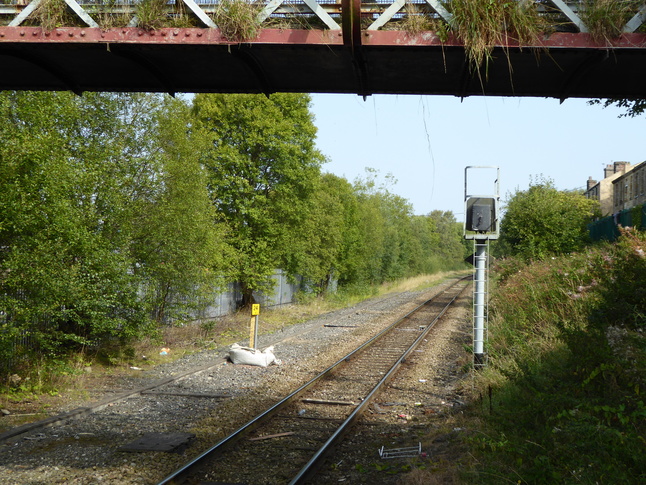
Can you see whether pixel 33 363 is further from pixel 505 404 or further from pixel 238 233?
Result: pixel 238 233

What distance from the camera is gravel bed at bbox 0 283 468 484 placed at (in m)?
6.56

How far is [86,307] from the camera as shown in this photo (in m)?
11.5

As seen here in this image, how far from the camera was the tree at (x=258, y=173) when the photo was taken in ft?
78.5

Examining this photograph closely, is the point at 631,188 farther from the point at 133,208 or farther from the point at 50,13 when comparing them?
the point at 50,13

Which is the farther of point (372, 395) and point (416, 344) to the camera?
point (416, 344)

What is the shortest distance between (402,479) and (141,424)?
407 centimetres

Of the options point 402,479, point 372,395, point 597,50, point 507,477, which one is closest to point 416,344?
point 372,395

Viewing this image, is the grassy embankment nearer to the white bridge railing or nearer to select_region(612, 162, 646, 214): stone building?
the white bridge railing

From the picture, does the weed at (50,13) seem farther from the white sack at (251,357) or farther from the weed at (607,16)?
the white sack at (251,357)

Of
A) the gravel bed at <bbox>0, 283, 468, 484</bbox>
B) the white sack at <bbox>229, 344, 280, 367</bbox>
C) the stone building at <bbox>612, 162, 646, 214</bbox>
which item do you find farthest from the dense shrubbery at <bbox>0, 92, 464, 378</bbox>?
the stone building at <bbox>612, 162, 646, 214</bbox>

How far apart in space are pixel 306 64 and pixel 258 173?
1940 cm

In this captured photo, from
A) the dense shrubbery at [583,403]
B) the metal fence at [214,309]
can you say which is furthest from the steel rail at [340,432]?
the metal fence at [214,309]

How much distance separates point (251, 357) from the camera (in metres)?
13.6

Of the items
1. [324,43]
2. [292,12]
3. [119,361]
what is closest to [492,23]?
[324,43]
